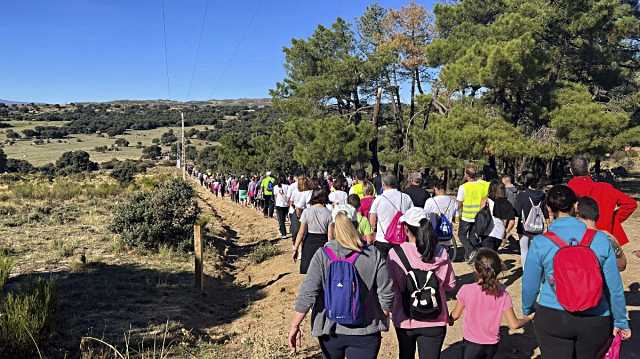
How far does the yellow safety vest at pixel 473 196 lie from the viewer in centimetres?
769

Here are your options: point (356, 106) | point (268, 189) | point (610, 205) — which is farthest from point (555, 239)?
point (356, 106)

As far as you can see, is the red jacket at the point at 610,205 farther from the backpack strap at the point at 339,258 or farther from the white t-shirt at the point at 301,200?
the white t-shirt at the point at 301,200

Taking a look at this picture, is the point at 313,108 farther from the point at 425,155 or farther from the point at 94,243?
the point at 94,243

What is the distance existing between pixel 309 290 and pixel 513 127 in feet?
50.6

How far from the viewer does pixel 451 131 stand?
17.6 meters

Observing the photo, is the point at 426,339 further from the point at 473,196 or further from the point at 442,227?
the point at 473,196

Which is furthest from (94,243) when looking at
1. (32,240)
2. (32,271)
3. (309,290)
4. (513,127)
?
(513,127)

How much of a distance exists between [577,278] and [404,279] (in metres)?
1.17

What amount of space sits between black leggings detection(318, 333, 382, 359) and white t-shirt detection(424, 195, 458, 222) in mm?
3169

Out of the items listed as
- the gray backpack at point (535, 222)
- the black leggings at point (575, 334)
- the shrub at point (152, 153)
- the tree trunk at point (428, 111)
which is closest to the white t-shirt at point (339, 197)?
the gray backpack at point (535, 222)

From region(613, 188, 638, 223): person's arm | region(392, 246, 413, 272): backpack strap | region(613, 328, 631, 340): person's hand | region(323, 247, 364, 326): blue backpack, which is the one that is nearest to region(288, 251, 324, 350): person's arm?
region(323, 247, 364, 326): blue backpack

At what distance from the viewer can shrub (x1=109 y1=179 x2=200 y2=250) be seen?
40.2 ft

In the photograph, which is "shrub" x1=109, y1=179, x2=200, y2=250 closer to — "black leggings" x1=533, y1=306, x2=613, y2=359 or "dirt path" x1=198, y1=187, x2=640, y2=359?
"dirt path" x1=198, y1=187, x2=640, y2=359

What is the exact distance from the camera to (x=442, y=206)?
6.55 metres
